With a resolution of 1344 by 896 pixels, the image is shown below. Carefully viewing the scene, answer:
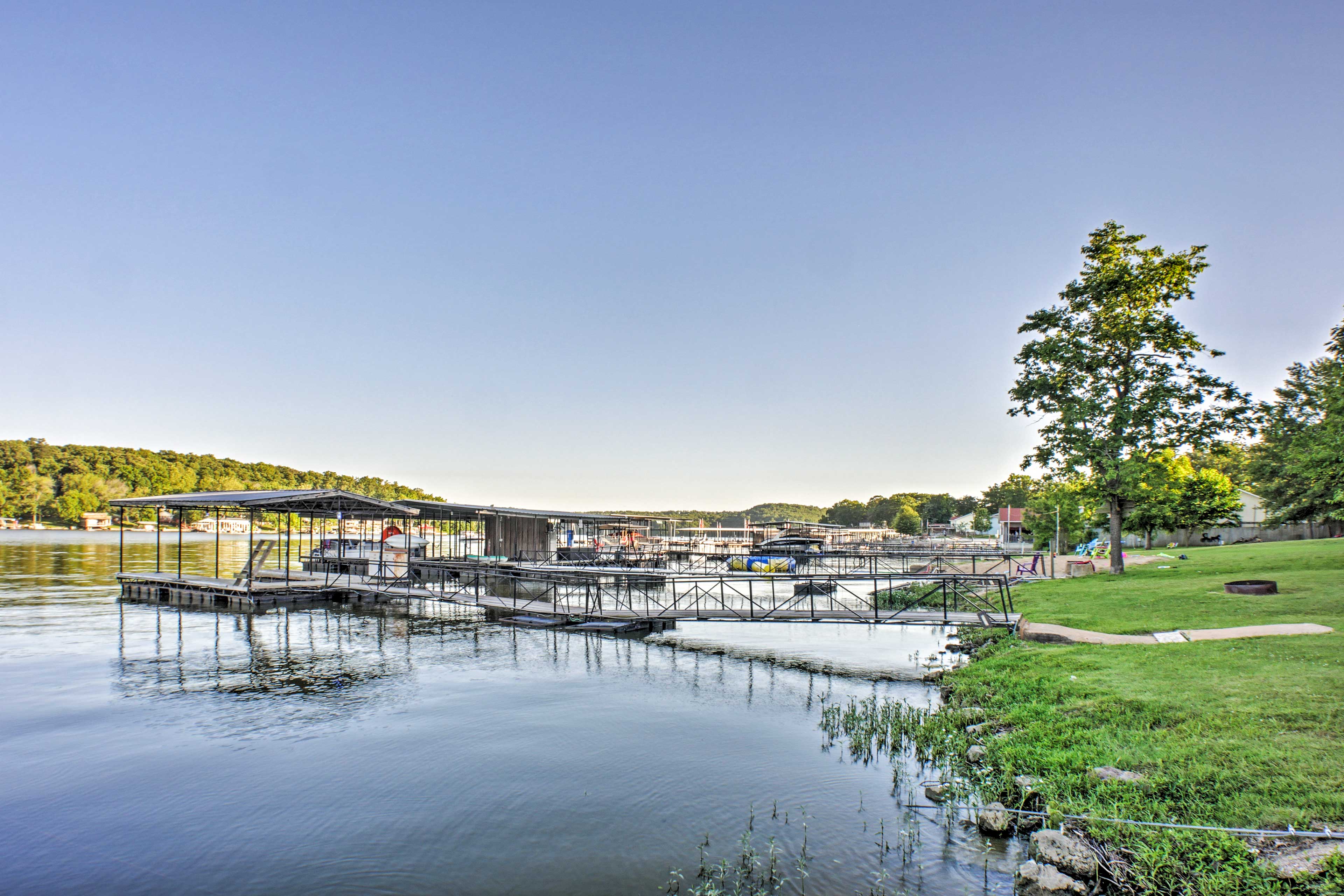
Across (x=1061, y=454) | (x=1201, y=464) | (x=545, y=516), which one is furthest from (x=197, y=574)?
(x=1201, y=464)

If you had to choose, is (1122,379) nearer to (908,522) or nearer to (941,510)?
(908,522)

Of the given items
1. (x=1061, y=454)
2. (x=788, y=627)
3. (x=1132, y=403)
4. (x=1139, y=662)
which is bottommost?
(x=788, y=627)

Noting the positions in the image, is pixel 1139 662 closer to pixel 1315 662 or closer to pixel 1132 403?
pixel 1315 662

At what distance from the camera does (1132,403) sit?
28.3 metres

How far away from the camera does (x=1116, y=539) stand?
29234 mm

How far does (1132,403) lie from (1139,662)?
19815 mm

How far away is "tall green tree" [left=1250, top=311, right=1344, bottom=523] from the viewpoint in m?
19.0

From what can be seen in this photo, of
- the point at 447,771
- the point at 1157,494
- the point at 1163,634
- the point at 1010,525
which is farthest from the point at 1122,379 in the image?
the point at 1010,525

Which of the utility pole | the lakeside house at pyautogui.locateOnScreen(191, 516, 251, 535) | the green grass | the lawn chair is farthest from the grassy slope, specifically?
the lakeside house at pyautogui.locateOnScreen(191, 516, 251, 535)

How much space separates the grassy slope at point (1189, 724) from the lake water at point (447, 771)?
153cm

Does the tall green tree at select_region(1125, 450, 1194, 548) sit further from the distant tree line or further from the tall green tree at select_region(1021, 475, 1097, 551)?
the distant tree line

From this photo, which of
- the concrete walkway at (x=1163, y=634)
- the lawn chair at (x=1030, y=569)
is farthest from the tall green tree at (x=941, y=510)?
the concrete walkway at (x=1163, y=634)

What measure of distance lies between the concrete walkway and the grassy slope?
455 mm

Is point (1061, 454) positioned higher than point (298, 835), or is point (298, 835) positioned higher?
point (1061, 454)
